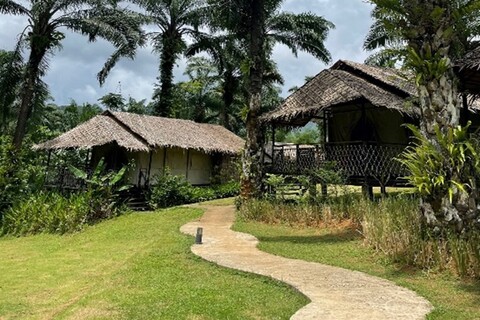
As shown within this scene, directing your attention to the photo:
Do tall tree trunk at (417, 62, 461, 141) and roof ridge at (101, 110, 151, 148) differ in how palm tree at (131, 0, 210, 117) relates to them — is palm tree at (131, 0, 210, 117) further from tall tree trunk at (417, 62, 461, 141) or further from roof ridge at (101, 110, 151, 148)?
tall tree trunk at (417, 62, 461, 141)

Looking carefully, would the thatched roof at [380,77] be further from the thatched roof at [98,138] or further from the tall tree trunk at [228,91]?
the tall tree trunk at [228,91]

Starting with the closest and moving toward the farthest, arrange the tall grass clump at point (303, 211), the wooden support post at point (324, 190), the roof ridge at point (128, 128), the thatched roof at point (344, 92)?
the tall grass clump at point (303, 211), the wooden support post at point (324, 190), the thatched roof at point (344, 92), the roof ridge at point (128, 128)

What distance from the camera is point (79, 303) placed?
18.7 ft

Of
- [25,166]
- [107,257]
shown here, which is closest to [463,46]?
[107,257]

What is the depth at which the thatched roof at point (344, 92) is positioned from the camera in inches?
533

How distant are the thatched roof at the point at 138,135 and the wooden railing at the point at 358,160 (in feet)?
21.9

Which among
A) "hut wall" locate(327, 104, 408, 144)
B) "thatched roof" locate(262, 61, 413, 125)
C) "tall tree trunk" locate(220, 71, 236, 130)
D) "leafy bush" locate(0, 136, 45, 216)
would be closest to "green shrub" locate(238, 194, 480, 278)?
"thatched roof" locate(262, 61, 413, 125)

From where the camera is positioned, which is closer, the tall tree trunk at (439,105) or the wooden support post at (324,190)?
the tall tree trunk at (439,105)

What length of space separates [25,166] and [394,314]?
17.4m

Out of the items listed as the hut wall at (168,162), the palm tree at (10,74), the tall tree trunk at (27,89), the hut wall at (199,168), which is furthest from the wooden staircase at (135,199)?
the palm tree at (10,74)

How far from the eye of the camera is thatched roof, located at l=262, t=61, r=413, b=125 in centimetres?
1355

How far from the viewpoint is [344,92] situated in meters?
14.1

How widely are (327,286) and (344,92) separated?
9.38 meters

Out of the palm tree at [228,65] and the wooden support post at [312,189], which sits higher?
the palm tree at [228,65]
